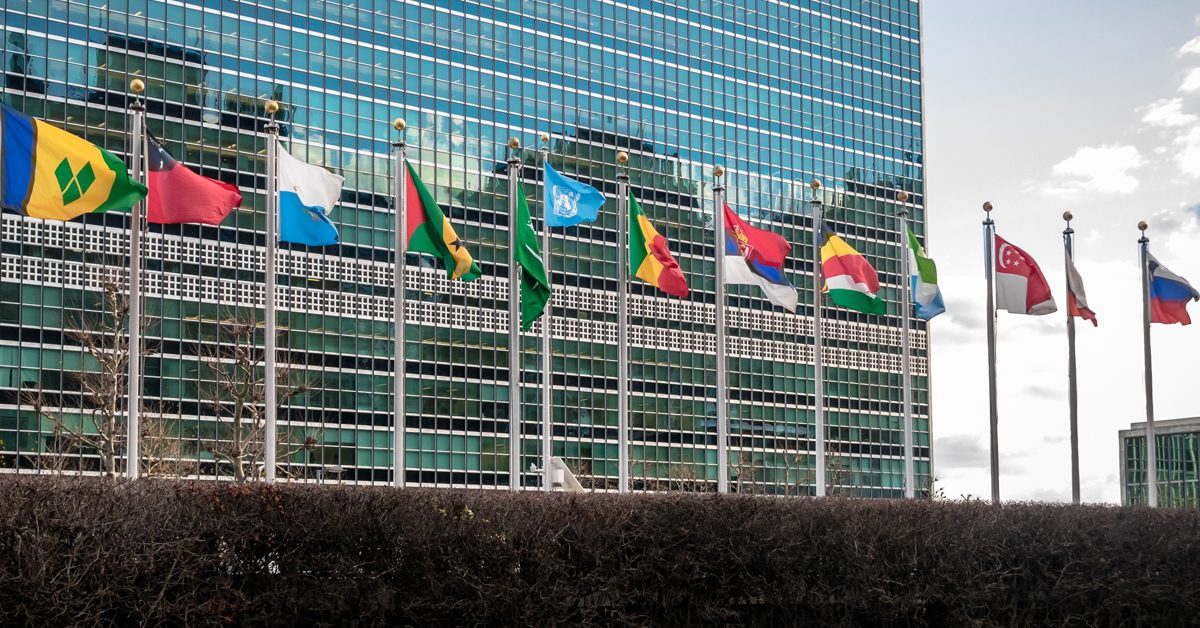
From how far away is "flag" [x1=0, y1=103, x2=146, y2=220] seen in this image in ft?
117

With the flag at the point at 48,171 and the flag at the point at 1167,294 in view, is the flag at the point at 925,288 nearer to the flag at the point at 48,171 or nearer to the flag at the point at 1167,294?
the flag at the point at 1167,294

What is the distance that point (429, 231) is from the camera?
41250mm

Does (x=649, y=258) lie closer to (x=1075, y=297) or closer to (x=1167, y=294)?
(x=1075, y=297)

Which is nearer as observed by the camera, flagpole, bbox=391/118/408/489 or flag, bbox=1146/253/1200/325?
flagpole, bbox=391/118/408/489

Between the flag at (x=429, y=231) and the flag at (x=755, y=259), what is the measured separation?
9.22 m

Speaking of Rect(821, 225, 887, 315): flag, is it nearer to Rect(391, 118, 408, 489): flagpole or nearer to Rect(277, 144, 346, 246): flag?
Rect(391, 118, 408, 489): flagpole

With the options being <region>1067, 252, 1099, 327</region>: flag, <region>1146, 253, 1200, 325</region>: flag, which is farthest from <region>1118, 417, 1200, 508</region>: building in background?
<region>1067, 252, 1099, 327</region>: flag

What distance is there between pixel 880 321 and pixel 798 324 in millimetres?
10313

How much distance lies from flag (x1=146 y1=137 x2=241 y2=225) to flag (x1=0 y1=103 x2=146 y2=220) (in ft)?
3.37

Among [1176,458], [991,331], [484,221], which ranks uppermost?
[484,221]

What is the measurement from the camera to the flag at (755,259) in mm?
46188

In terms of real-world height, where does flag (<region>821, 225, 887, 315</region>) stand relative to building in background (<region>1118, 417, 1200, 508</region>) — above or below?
above

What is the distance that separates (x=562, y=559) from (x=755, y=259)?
16117 mm

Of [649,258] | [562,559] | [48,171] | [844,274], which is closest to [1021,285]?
[844,274]
